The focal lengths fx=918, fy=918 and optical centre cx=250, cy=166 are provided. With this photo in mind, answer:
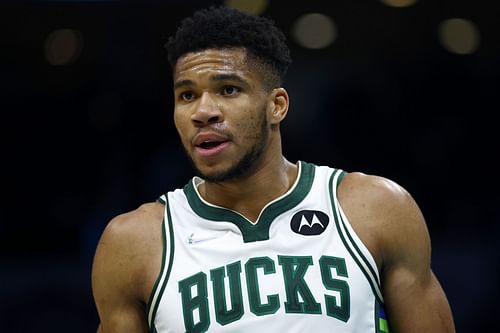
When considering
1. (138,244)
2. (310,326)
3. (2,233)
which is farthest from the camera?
Answer: (2,233)

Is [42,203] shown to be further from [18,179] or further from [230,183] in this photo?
[230,183]

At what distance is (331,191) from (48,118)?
442 centimetres

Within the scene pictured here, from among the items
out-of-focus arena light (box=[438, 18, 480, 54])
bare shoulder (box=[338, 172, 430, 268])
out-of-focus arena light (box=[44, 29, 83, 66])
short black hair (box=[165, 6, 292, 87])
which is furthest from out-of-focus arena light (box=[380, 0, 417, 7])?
bare shoulder (box=[338, 172, 430, 268])

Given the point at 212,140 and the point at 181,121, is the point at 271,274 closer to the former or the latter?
the point at 212,140

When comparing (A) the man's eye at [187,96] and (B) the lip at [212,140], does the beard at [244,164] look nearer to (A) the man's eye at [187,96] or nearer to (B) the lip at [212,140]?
(B) the lip at [212,140]

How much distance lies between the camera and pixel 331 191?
9.82ft

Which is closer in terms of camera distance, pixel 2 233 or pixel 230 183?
pixel 230 183

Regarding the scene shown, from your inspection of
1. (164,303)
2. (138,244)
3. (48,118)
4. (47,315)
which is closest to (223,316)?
(164,303)

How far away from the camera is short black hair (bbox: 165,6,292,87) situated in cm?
291

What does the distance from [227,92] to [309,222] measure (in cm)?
49

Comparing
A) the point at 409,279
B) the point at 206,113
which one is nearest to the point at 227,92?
the point at 206,113

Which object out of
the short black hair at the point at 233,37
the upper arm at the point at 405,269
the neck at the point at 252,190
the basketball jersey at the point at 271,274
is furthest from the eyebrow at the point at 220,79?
the upper arm at the point at 405,269

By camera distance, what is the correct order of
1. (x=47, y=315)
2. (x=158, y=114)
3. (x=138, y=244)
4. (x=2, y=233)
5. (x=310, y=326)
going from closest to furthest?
(x=310, y=326) < (x=138, y=244) < (x=47, y=315) < (x=2, y=233) < (x=158, y=114)

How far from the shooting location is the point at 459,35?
7.09m
